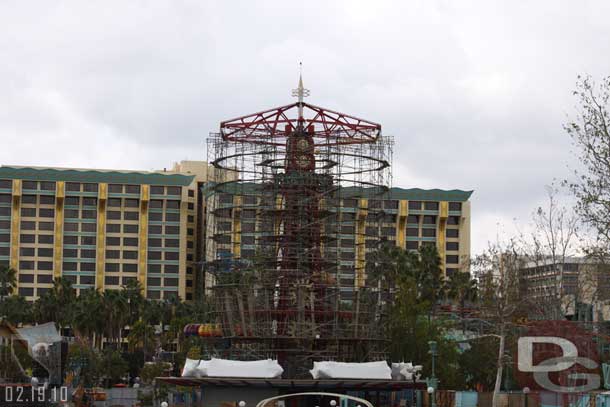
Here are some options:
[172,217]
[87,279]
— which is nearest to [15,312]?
[87,279]

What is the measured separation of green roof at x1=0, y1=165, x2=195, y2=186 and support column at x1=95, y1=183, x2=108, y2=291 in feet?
6.22

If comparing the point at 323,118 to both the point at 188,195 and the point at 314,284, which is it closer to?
the point at 314,284

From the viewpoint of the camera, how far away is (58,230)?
182 meters

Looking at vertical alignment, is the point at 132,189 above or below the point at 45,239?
above

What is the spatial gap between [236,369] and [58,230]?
362 ft

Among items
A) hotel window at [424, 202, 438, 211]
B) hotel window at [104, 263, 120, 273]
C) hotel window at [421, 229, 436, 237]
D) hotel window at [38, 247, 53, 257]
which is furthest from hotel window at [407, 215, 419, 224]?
hotel window at [38, 247, 53, 257]

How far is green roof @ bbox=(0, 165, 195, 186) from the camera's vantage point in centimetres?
17988

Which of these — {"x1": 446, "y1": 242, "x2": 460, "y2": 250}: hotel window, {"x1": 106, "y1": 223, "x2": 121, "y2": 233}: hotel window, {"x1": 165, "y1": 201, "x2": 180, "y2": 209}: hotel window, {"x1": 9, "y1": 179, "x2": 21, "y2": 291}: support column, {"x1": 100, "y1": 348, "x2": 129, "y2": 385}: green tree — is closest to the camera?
{"x1": 100, "y1": 348, "x2": 129, "y2": 385}: green tree

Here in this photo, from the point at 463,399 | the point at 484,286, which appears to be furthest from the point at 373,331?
the point at 463,399

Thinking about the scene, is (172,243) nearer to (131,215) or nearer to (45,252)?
(131,215)

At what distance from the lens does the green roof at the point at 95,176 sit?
17988 centimetres

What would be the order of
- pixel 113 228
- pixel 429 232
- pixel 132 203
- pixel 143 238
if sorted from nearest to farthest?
pixel 113 228 < pixel 132 203 < pixel 143 238 < pixel 429 232

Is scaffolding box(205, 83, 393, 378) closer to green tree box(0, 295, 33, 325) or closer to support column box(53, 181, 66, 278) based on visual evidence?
green tree box(0, 295, 33, 325)

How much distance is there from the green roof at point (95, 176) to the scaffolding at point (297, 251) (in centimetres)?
8978
